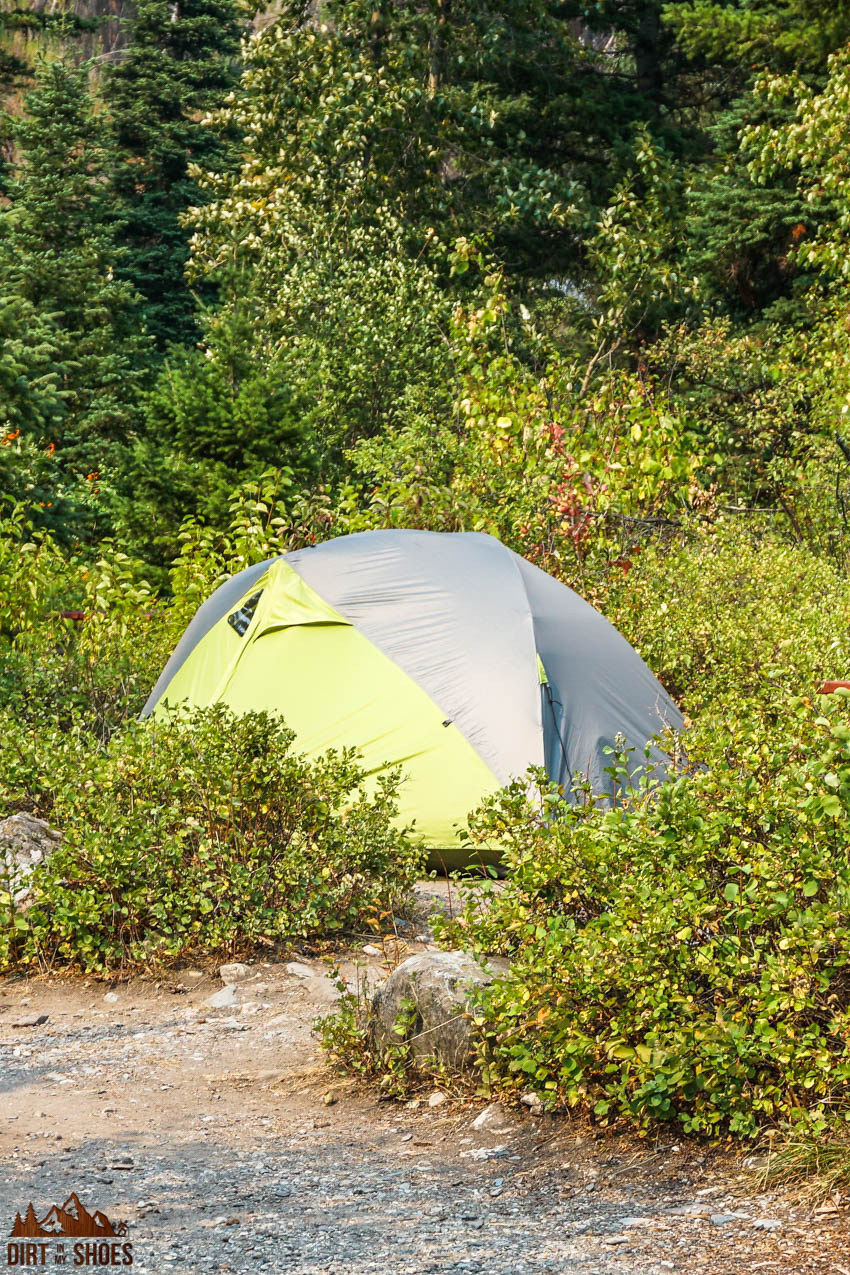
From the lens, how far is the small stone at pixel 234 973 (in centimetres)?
527

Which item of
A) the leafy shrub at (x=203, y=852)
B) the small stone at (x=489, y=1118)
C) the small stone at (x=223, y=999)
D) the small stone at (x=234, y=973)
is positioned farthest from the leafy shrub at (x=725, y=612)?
the small stone at (x=489, y=1118)

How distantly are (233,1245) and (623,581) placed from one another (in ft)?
26.2

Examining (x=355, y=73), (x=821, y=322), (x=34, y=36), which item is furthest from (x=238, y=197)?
(x=34, y=36)

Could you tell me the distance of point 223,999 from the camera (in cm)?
509

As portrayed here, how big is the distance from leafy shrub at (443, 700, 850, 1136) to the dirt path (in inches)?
8.1

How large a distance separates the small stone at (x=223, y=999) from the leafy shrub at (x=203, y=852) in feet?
0.83

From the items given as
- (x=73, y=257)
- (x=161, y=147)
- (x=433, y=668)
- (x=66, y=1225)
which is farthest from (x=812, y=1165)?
(x=161, y=147)

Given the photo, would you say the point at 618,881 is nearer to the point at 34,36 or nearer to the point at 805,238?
the point at 805,238

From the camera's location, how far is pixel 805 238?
17562 millimetres

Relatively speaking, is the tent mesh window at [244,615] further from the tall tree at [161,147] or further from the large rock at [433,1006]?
the tall tree at [161,147]

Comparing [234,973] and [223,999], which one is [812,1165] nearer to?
[223,999]

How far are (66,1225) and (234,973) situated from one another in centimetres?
217

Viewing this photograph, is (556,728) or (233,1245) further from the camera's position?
(556,728)

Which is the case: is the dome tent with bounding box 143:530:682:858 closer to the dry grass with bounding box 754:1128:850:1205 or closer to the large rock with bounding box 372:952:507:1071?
the large rock with bounding box 372:952:507:1071
